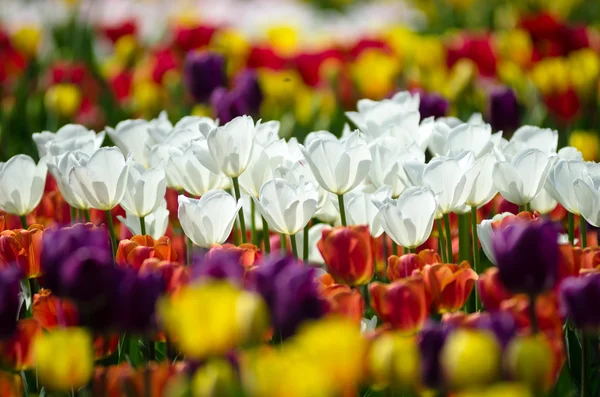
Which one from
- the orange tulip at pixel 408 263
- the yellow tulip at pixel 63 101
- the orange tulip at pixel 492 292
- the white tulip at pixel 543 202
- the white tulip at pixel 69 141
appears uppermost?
the yellow tulip at pixel 63 101

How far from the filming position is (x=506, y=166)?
1.77 meters

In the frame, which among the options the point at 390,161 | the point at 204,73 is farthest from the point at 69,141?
the point at 204,73

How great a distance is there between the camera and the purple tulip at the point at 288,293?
1.18 metres

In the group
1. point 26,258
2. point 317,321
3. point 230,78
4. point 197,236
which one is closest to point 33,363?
point 26,258

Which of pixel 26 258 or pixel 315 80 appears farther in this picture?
pixel 315 80

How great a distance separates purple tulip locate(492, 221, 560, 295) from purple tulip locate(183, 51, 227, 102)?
224 centimetres

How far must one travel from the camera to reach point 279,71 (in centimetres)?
439

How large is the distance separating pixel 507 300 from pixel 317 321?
41cm

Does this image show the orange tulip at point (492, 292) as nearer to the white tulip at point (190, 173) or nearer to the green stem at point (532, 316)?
the green stem at point (532, 316)

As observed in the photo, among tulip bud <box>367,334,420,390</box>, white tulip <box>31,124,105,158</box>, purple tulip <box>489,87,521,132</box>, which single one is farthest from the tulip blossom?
purple tulip <box>489,87,521,132</box>

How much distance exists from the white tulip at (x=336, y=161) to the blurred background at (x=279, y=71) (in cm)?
89

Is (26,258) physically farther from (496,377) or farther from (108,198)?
(496,377)


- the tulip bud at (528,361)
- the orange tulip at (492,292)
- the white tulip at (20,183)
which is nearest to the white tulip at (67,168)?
the white tulip at (20,183)

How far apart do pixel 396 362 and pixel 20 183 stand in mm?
1138
